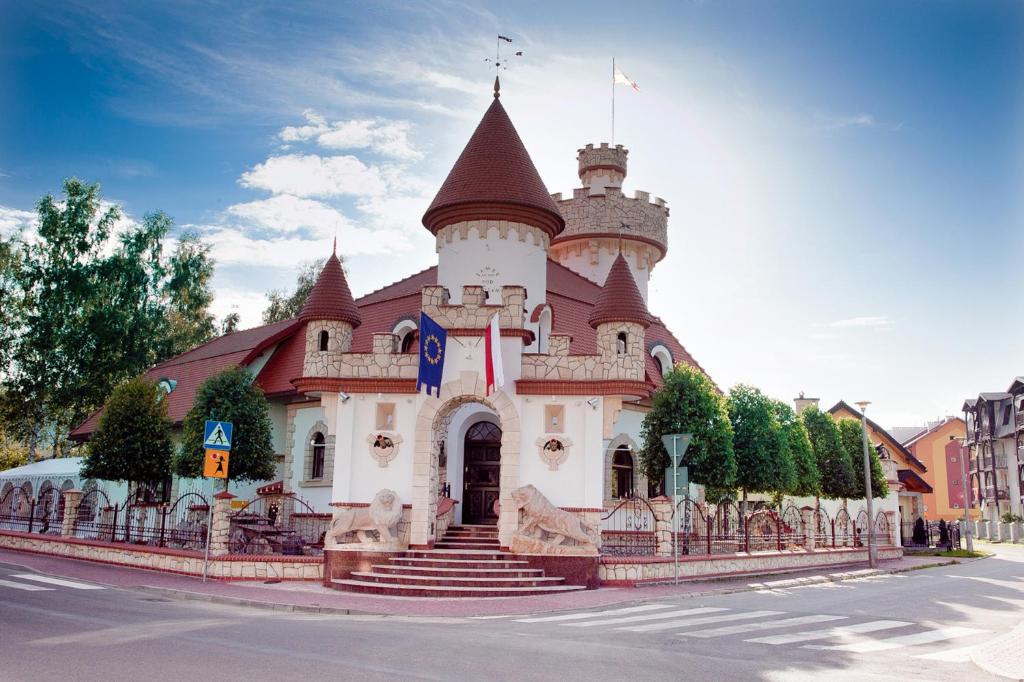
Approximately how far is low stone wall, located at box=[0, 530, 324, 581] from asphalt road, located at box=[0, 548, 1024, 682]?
89.7 inches

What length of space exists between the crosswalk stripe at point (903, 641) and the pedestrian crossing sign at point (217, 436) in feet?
36.9

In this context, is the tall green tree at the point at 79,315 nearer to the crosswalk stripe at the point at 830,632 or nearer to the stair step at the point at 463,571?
the stair step at the point at 463,571

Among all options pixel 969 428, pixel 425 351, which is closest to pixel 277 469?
pixel 425 351

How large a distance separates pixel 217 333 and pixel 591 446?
3609cm

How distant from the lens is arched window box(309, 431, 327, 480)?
80.9 ft

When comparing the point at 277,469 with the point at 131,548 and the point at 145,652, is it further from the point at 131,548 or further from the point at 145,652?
the point at 145,652

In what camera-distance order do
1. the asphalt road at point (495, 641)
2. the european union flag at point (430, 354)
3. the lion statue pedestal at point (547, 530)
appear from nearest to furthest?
the asphalt road at point (495, 641), the lion statue pedestal at point (547, 530), the european union flag at point (430, 354)

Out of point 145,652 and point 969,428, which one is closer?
point 145,652

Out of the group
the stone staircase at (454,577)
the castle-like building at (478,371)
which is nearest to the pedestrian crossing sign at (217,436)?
the castle-like building at (478,371)

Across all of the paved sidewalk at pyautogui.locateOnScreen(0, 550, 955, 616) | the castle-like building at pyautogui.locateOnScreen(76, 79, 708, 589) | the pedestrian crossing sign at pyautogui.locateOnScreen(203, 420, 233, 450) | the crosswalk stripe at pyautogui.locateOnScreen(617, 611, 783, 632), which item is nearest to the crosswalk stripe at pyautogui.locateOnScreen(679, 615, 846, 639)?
the crosswalk stripe at pyautogui.locateOnScreen(617, 611, 783, 632)

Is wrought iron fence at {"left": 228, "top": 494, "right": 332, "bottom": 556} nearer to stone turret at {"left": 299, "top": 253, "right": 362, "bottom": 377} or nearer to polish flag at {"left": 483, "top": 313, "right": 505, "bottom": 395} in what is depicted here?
stone turret at {"left": 299, "top": 253, "right": 362, "bottom": 377}

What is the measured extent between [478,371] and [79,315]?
27767 millimetres

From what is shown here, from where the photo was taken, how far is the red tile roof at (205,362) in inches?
1081

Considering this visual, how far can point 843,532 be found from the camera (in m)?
28.1
